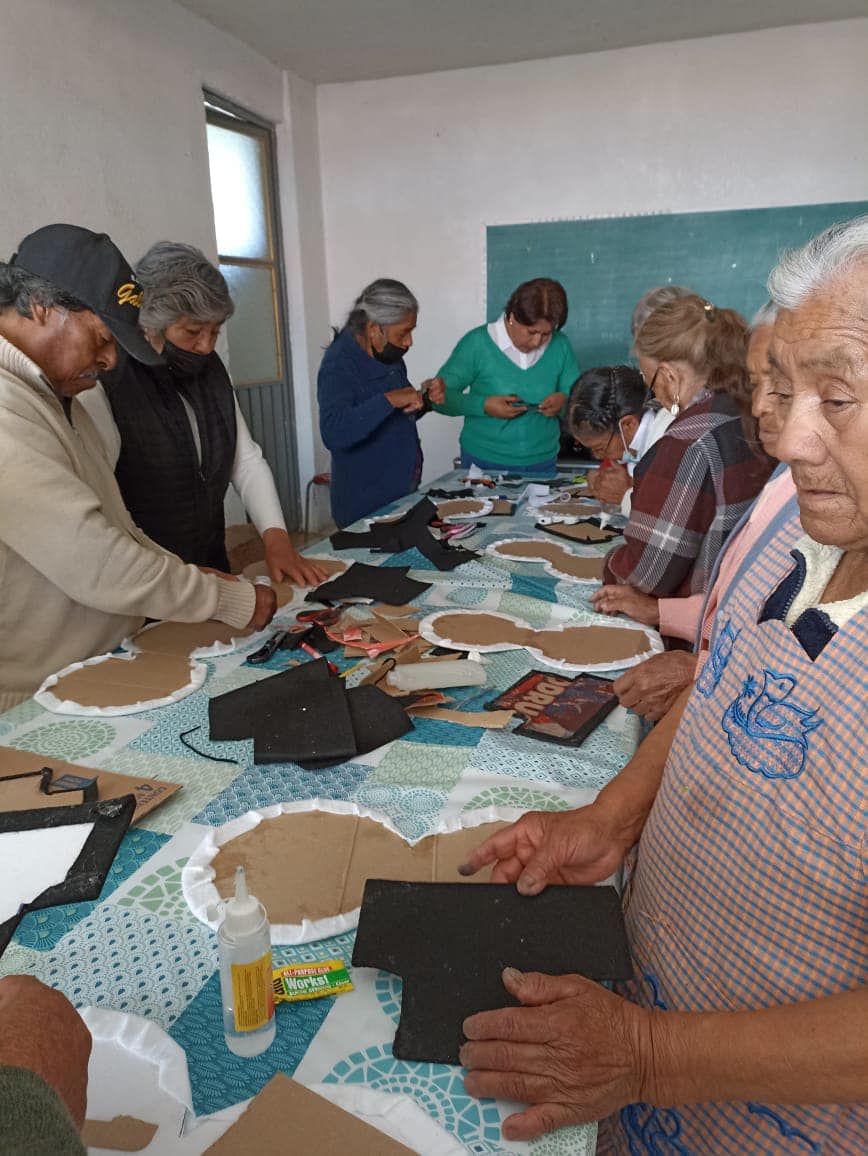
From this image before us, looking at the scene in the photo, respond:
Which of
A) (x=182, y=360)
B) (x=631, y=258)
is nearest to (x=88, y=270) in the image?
(x=182, y=360)

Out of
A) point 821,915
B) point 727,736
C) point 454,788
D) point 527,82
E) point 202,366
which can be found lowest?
point 454,788

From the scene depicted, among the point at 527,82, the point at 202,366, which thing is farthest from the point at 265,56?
the point at 202,366

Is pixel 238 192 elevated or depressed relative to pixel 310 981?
elevated

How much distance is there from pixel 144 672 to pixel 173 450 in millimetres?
933

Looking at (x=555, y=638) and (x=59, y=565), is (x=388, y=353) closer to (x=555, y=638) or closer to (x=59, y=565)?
(x=555, y=638)

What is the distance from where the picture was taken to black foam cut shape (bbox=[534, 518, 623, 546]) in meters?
2.58

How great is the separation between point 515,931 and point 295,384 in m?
5.38

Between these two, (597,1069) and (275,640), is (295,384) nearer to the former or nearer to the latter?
(275,640)

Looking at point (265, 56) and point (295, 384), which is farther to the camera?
point (295, 384)

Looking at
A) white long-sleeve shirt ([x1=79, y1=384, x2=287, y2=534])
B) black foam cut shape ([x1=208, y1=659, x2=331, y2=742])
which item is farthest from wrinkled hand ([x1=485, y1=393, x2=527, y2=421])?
black foam cut shape ([x1=208, y1=659, x2=331, y2=742])

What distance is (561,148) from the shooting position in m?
5.01

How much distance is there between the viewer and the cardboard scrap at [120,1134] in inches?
25.8

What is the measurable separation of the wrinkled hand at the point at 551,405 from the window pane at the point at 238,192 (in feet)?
8.30

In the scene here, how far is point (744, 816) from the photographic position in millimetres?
831
